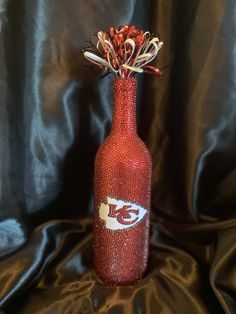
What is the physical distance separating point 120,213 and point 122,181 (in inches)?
2.6

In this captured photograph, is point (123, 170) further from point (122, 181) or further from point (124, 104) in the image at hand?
point (124, 104)

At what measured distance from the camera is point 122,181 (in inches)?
30.0

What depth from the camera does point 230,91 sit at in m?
0.88

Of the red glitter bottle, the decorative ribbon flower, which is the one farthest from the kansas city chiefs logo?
the decorative ribbon flower

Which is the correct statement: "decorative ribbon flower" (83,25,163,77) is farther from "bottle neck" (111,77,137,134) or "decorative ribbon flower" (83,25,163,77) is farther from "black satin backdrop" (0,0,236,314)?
"black satin backdrop" (0,0,236,314)

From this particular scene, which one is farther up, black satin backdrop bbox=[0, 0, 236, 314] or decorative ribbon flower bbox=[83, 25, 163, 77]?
decorative ribbon flower bbox=[83, 25, 163, 77]

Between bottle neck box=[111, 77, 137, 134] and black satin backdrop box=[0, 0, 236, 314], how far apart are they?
0.16 meters

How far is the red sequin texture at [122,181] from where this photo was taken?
755mm

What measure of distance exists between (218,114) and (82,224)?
436 millimetres

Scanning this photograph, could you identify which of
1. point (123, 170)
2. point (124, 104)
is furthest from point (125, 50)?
point (123, 170)

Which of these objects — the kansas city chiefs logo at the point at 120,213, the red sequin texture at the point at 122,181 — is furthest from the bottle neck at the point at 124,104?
the kansas city chiefs logo at the point at 120,213

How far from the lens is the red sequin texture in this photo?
755 millimetres

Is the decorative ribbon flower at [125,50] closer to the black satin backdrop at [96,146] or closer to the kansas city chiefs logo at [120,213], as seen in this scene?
the black satin backdrop at [96,146]

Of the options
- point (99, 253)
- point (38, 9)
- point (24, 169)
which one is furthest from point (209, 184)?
point (38, 9)
